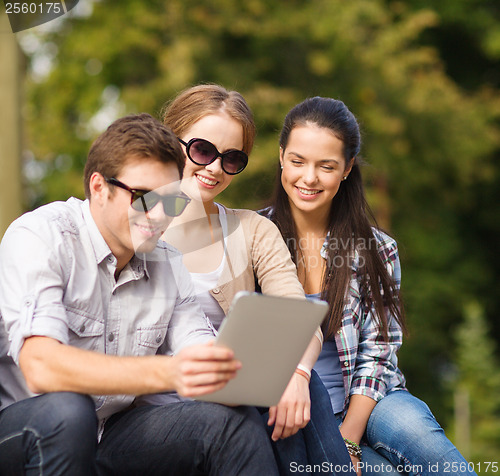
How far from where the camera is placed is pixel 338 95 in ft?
25.0

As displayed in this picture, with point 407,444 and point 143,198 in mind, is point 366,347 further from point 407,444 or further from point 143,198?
point 143,198

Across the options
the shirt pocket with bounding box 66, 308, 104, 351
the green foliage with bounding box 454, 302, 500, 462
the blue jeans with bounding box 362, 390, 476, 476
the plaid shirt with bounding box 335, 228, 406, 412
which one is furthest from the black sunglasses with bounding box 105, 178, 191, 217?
the green foliage with bounding box 454, 302, 500, 462

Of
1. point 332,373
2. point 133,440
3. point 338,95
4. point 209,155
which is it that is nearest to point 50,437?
point 133,440

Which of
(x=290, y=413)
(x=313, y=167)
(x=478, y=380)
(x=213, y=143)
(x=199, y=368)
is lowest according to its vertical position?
(x=478, y=380)

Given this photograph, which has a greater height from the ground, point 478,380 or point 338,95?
point 338,95

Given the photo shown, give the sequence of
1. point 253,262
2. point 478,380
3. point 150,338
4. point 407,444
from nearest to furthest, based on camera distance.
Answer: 1. point 150,338
2. point 407,444
3. point 253,262
4. point 478,380

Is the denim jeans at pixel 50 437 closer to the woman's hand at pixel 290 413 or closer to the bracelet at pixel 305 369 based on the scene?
the woman's hand at pixel 290 413

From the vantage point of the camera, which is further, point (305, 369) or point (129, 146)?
point (305, 369)

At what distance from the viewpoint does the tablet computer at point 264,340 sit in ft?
5.00

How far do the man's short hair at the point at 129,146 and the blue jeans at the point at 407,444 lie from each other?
118cm

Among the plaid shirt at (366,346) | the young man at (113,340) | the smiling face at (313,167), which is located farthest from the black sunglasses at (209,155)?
the plaid shirt at (366,346)

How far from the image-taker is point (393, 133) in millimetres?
8117

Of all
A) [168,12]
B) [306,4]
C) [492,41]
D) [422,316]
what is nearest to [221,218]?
[168,12]

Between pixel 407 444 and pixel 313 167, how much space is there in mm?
1042
